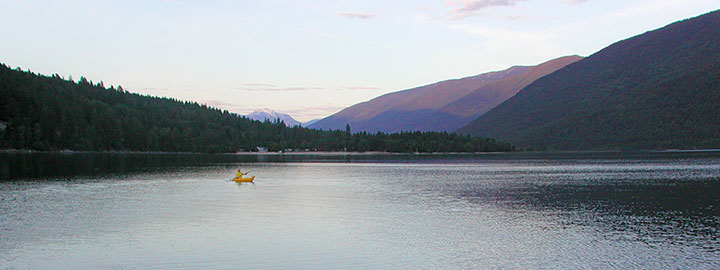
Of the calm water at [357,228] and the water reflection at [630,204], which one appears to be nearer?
the calm water at [357,228]

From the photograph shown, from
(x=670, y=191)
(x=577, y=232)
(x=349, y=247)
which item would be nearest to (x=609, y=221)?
(x=577, y=232)

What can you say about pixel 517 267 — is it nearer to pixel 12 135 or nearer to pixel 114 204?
pixel 114 204

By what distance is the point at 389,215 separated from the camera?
46.4 metres

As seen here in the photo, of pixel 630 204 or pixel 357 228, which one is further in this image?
pixel 630 204

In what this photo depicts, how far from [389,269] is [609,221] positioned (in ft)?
72.5

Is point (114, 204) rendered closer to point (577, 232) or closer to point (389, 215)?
point (389, 215)

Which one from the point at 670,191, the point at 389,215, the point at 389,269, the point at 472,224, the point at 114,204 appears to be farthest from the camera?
the point at 670,191

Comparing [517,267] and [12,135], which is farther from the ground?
[12,135]

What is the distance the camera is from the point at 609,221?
42688mm

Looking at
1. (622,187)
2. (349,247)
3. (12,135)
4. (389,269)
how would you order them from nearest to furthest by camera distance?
1. (389,269)
2. (349,247)
3. (622,187)
4. (12,135)

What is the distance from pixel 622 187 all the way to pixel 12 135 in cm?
14913

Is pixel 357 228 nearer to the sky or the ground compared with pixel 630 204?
nearer to the ground

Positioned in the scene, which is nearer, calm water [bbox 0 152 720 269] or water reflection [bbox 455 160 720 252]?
calm water [bbox 0 152 720 269]

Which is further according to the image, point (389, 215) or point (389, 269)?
point (389, 215)
